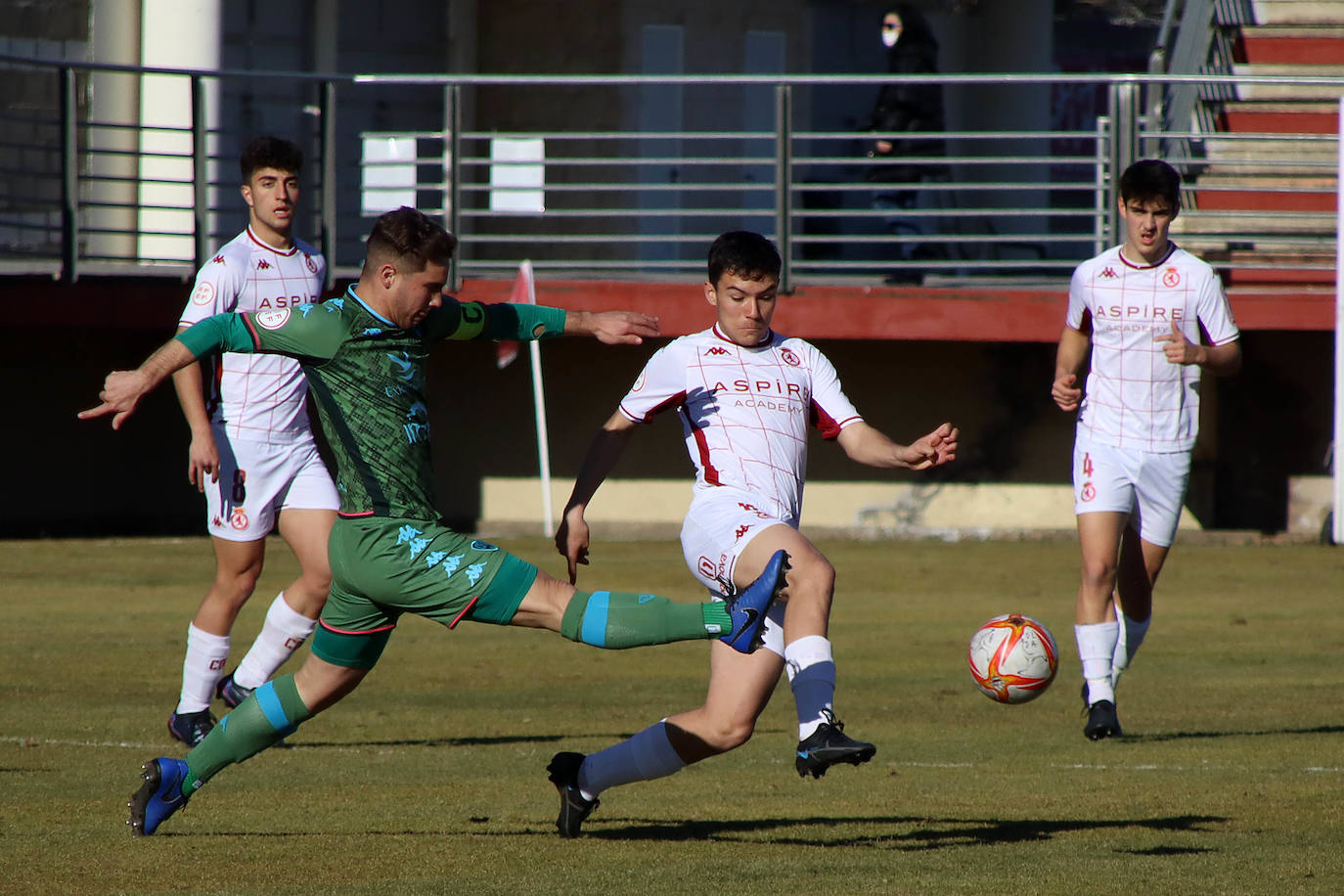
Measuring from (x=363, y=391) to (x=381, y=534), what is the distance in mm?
477

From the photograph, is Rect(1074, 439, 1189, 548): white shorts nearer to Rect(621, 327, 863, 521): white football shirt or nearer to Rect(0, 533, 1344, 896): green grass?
Rect(0, 533, 1344, 896): green grass

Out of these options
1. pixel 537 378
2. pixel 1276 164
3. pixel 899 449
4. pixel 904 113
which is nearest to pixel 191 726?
pixel 899 449

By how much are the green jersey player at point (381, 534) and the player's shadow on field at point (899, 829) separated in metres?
1.05

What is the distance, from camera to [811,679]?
5.88 metres

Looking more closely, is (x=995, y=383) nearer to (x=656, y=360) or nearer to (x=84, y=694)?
(x=84, y=694)

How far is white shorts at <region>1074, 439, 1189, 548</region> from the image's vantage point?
29.5 feet

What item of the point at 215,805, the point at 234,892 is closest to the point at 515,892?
the point at 234,892

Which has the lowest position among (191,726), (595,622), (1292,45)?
(191,726)

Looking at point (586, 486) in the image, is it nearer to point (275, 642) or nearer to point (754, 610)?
A: point (754, 610)

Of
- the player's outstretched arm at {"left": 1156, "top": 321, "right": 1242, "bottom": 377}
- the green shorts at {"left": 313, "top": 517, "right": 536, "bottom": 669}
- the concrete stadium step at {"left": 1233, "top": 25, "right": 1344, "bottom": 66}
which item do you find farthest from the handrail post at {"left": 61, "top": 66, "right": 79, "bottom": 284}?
the concrete stadium step at {"left": 1233, "top": 25, "right": 1344, "bottom": 66}

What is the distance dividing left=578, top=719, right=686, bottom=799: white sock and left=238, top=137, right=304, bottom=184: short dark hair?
3313 mm

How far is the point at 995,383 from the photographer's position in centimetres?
1884

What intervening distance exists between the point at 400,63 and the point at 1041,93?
8617 mm

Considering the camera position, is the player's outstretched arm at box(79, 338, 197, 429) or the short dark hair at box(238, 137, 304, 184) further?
the short dark hair at box(238, 137, 304, 184)
